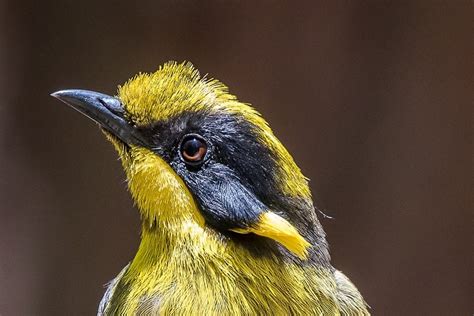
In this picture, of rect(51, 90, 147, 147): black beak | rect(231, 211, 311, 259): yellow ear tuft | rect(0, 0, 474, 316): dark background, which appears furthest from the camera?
rect(0, 0, 474, 316): dark background

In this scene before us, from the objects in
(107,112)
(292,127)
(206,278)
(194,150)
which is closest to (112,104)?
(107,112)

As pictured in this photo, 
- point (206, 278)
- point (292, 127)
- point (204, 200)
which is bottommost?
point (206, 278)

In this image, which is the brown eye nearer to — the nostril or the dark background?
the nostril

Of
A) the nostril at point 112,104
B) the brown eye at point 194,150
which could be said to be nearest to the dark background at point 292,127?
the nostril at point 112,104

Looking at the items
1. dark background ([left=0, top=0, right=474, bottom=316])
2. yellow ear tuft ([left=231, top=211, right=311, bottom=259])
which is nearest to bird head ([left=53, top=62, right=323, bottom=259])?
yellow ear tuft ([left=231, top=211, right=311, bottom=259])

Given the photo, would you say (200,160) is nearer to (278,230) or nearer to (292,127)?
(278,230)

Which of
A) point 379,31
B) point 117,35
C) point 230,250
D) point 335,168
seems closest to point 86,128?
point 117,35
